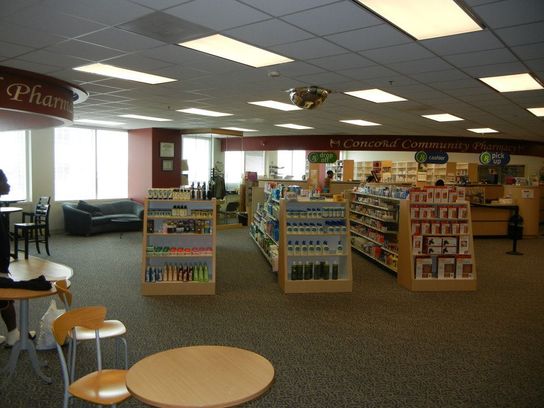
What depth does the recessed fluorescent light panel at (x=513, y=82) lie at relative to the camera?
591cm

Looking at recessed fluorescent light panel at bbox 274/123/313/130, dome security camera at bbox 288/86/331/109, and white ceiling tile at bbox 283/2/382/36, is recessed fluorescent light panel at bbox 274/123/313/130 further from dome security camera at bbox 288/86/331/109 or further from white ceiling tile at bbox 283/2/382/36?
white ceiling tile at bbox 283/2/382/36

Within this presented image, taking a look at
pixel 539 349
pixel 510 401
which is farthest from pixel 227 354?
pixel 539 349

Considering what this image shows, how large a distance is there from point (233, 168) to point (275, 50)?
1538 cm

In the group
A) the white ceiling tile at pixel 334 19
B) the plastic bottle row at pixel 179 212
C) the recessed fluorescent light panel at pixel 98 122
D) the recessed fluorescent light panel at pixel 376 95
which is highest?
the recessed fluorescent light panel at pixel 98 122

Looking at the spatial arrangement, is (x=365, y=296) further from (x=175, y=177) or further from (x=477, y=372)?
(x=175, y=177)

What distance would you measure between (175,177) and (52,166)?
11.2 feet

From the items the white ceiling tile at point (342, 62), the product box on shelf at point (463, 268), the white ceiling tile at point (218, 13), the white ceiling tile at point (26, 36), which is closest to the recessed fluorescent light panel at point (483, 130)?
the product box on shelf at point (463, 268)

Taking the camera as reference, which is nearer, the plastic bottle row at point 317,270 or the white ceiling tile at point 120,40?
the white ceiling tile at point 120,40

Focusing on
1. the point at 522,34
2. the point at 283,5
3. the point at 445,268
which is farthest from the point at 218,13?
the point at 445,268

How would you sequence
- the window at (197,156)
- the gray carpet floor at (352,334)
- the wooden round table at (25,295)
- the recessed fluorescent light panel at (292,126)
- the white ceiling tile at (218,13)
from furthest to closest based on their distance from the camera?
the window at (197,156) → the recessed fluorescent light panel at (292,126) → the gray carpet floor at (352,334) → the wooden round table at (25,295) → the white ceiling tile at (218,13)

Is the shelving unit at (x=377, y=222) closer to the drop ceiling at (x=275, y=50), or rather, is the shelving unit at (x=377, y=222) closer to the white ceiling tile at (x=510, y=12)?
the drop ceiling at (x=275, y=50)

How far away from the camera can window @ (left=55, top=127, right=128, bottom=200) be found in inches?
494

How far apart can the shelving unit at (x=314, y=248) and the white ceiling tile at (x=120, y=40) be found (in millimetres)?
3323

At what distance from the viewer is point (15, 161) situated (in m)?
11.1
